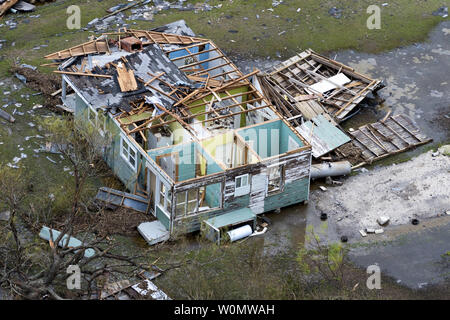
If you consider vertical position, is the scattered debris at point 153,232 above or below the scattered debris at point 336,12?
above

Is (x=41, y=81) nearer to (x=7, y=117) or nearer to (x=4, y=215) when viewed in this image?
(x=7, y=117)

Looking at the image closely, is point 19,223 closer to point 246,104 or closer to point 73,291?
point 73,291

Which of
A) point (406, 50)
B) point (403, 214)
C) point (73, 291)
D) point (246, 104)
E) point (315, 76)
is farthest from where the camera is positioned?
point (406, 50)

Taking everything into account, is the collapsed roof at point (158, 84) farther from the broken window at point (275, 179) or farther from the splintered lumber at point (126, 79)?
the broken window at point (275, 179)

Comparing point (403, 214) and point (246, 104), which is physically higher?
point (246, 104)

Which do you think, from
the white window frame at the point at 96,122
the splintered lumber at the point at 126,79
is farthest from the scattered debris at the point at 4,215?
the splintered lumber at the point at 126,79

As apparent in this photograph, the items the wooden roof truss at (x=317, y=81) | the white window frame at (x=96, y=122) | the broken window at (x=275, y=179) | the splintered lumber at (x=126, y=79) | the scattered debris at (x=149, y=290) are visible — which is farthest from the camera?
the wooden roof truss at (x=317, y=81)

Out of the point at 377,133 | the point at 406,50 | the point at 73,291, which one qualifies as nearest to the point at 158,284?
the point at 73,291

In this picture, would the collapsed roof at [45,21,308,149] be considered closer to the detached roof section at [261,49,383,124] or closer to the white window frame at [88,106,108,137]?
the white window frame at [88,106,108,137]
